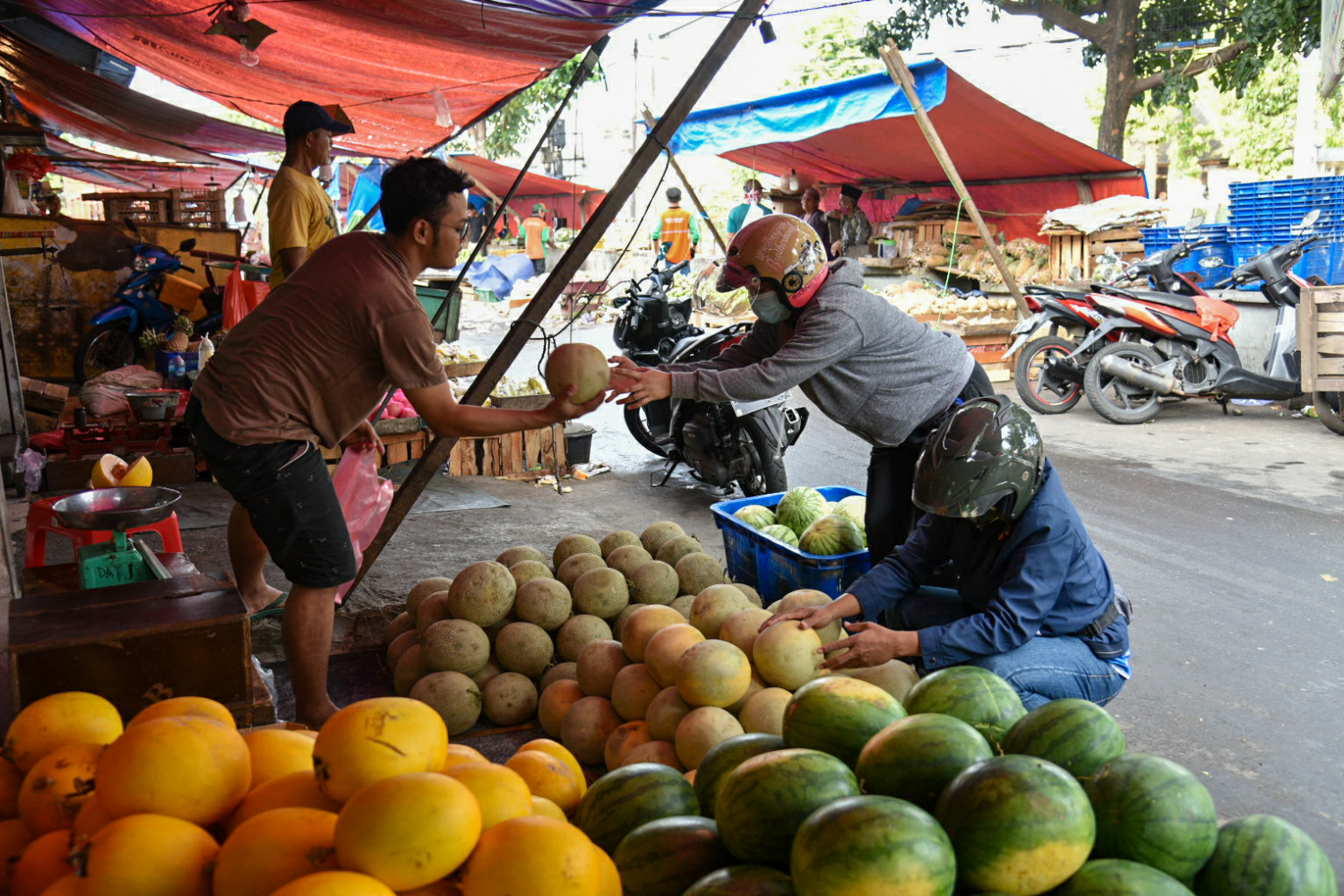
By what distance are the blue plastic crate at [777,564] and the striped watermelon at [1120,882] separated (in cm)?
247

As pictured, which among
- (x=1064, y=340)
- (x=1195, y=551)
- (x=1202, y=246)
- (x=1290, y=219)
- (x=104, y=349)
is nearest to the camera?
(x=1195, y=551)

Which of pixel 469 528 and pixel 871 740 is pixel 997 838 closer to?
pixel 871 740

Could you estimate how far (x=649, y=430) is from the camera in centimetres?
796

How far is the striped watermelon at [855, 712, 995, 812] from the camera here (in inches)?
64.6

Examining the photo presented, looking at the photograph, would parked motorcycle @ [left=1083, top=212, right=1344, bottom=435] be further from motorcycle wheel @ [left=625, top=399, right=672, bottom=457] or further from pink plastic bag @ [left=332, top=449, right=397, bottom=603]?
pink plastic bag @ [left=332, top=449, right=397, bottom=603]

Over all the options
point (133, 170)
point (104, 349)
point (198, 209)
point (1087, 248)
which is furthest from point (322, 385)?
point (133, 170)

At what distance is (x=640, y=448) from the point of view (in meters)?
9.09

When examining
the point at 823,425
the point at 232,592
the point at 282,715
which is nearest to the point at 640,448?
the point at 823,425

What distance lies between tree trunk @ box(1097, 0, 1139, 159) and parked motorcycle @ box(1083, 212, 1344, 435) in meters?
5.91

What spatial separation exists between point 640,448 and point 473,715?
5.64 meters

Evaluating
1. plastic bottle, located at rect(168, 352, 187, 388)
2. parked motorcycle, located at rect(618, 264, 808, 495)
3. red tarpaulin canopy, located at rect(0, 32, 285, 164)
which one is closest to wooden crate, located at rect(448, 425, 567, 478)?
parked motorcycle, located at rect(618, 264, 808, 495)

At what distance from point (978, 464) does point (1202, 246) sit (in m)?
10.4

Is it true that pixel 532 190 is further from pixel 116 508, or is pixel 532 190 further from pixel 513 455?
pixel 116 508

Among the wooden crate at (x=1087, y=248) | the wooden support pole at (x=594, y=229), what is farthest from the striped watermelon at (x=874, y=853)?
the wooden crate at (x=1087, y=248)
